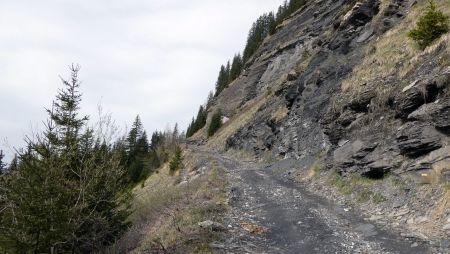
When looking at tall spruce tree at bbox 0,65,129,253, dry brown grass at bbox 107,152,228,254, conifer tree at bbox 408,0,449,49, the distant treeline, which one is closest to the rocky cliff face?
conifer tree at bbox 408,0,449,49

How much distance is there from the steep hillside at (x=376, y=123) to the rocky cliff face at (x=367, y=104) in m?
0.05

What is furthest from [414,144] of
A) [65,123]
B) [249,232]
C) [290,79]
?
[290,79]

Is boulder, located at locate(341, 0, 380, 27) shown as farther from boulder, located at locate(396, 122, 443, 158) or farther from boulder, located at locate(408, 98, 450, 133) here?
boulder, located at locate(396, 122, 443, 158)

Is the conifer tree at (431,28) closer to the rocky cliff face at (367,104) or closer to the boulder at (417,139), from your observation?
the rocky cliff face at (367,104)

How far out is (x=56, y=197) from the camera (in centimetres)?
1055

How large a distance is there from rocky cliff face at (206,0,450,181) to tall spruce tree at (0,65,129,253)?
34.7ft

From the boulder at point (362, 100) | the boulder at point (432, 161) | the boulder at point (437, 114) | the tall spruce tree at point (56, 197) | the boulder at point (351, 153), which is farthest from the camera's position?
the boulder at point (362, 100)

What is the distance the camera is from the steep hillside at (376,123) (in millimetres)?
12854

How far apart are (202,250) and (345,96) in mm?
15215

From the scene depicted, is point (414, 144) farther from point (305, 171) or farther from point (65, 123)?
point (65, 123)

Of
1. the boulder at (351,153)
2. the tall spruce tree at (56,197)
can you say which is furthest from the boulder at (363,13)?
the tall spruce tree at (56,197)

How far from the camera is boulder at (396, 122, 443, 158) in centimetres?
1379

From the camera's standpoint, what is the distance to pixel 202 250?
10.1m

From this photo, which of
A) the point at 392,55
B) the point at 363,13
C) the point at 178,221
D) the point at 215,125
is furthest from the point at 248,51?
the point at 178,221
